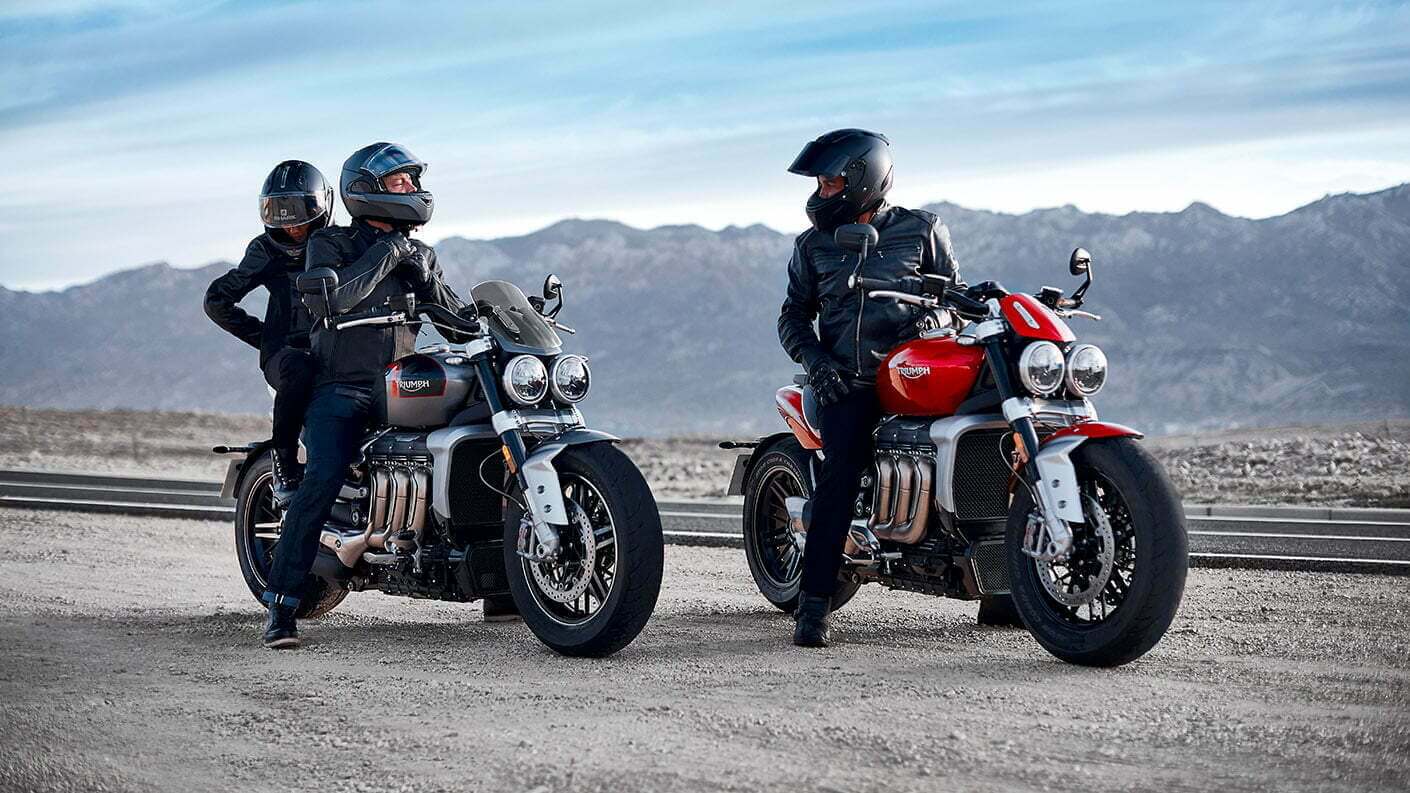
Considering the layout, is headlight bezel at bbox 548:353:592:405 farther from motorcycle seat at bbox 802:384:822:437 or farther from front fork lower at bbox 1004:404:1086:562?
front fork lower at bbox 1004:404:1086:562

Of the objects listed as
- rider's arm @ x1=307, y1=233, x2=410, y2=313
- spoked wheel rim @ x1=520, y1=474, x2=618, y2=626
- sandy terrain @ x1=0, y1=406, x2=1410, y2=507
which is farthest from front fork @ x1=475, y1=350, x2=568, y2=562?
sandy terrain @ x1=0, y1=406, x2=1410, y2=507

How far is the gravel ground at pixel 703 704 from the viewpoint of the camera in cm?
551

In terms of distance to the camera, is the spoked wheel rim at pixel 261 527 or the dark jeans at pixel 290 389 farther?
the spoked wheel rim at pixel 261 527

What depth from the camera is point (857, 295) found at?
8086 millimetres

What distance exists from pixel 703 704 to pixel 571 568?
1.36 m

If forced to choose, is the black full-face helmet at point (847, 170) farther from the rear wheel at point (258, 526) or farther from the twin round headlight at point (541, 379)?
the rear wheel at point (258, 526)

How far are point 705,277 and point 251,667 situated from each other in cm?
17209

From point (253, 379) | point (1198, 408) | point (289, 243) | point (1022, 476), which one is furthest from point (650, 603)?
point (253, 379)

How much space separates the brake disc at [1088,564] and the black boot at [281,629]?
340cm

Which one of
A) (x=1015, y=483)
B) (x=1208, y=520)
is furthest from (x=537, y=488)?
(x=1208, y=520)

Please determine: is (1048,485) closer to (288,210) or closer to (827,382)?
(827,382)

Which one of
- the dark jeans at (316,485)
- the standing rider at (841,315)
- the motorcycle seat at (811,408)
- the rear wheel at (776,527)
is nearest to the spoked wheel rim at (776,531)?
the rear wheel at (776,527)

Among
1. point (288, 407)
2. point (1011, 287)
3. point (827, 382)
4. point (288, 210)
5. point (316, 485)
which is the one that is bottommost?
point (316, 485)

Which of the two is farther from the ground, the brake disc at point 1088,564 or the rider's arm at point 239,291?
the rider's arm at point 239,291
